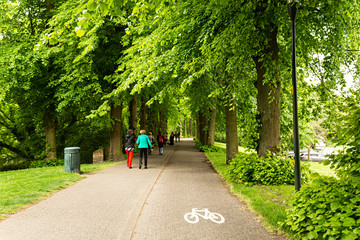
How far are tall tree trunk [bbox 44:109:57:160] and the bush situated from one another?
45.1 feet

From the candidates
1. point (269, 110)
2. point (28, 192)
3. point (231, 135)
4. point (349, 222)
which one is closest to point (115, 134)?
point (231, 135)

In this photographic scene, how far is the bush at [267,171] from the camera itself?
26.8 ft

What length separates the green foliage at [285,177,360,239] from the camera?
338 centimetres

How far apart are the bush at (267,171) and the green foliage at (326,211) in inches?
144

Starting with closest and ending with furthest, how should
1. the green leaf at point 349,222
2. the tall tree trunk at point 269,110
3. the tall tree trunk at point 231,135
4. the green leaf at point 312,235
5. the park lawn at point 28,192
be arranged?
the green leaf at point 349,222 → the green leaf at point 312,235 → the park lawn at point 28,192 → the tall tree trunk at point 269,110 → the tall tree trunk at point 231,135

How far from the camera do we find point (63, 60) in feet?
50.7

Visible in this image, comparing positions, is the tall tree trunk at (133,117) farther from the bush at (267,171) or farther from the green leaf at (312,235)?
the green leaf at (312,235)

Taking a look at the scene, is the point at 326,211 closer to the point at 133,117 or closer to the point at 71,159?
the point at 71,159

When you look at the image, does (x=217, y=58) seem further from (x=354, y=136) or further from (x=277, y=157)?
(x=354, y=136)

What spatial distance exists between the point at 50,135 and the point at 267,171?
15163mm

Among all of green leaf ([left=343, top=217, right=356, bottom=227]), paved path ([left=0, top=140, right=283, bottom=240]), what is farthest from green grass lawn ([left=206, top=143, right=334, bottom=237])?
green leaf ([left=343, top=217, right=356, bottom=227])

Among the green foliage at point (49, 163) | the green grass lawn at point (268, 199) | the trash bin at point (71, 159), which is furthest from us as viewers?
the green foliage at point (49, 163)

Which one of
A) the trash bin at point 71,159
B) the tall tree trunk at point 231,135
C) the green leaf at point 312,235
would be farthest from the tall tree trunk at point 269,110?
the trash bin at point 71,159

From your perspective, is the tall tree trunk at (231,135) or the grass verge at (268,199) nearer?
the grass verge at (268,199)
